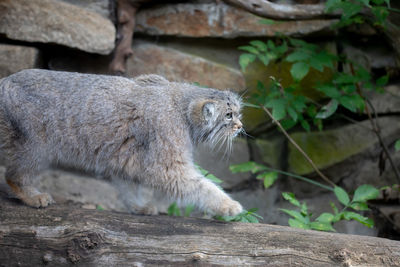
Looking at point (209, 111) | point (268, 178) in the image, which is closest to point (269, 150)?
point (268, 178)

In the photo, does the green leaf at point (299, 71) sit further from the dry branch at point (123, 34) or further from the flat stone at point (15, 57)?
the flat stone at point (15, 57)

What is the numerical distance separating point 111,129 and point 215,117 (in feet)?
2.32

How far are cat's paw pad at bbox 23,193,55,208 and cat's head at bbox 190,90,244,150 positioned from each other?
1.07 meters

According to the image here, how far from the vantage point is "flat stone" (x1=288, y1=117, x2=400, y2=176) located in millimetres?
4414

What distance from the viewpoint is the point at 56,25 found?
3.96 meters

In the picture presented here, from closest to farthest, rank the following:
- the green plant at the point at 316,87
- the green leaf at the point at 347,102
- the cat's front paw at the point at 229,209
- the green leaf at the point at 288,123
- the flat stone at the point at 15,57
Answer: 1. the cat's front paw at the point at 229,209
2. the green plant at the point at 316,87
3. the green leaf at the point at 347,102
4. the flat stone at the point at 15,57
5. the green leaf at the point at 288,123

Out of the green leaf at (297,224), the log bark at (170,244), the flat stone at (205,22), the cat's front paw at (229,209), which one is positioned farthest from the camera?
the flat stone at (205,22)

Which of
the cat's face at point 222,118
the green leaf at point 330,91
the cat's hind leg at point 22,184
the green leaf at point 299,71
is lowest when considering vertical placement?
the cat's hind leg at point 22,184

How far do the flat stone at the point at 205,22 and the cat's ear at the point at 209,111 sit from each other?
4.71 ft

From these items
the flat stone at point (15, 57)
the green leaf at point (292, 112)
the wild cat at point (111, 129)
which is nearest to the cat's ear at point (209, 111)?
the wild cat at point (111, 129)

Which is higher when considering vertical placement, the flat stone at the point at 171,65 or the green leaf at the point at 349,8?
the green leaf at the point at 349,8

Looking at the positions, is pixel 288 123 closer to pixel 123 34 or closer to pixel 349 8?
pixel 349 8

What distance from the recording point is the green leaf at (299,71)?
11.7 feet

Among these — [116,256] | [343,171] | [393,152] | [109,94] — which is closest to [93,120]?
[109,94]
